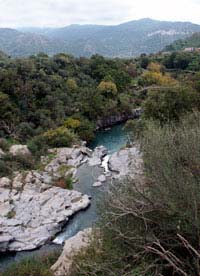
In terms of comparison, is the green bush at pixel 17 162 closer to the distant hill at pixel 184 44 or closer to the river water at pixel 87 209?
the river water at pixel 87 209

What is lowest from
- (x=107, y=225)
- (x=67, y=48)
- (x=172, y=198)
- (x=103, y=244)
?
(x=67, y=48)

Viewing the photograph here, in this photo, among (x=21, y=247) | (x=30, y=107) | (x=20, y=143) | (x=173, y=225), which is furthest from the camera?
(x=30, y=107)

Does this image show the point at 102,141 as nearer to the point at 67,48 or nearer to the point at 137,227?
the point at 137,227

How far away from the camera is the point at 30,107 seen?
103ft

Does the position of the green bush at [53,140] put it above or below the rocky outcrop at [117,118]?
above

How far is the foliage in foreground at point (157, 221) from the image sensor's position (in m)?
6.79

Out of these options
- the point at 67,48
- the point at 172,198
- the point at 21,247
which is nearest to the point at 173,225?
the point at 172,198

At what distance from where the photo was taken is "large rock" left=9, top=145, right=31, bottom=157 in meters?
24.1

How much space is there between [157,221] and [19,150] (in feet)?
59.7

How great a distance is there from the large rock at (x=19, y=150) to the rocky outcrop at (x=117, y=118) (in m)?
11.4

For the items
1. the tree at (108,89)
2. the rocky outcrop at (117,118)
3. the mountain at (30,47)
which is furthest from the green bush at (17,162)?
the mountain at (30,47)

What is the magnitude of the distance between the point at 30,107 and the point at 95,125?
20.8 feet

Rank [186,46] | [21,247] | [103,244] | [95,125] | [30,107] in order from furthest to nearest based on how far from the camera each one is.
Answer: [186,46] < [95,125] < [30,107] < [21,247] < [103,244]

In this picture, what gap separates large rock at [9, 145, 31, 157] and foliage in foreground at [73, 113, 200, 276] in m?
16.3
